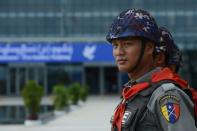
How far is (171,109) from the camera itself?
203 cm

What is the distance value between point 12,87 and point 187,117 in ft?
138

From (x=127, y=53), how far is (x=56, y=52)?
38288 mm

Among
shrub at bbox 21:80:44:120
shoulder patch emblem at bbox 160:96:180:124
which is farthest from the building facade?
shoulder patch emblem at bbox 160:96:180:124

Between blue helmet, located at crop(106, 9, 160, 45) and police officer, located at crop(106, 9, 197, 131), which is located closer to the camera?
police officer, located at crop(106, 9, 197, 131)

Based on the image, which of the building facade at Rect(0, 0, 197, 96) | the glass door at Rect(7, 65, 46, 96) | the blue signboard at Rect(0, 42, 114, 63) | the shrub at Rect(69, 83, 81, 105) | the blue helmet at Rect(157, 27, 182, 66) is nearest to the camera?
the blue helmet at Rect(157, 27, 182, 66)

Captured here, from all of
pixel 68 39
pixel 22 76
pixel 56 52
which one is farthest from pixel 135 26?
pixel 22 76

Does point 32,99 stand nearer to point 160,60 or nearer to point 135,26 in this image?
point 160,60

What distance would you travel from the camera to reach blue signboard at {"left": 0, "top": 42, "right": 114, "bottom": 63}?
131 feet

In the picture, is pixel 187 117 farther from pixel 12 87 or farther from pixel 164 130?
pixel 12 87

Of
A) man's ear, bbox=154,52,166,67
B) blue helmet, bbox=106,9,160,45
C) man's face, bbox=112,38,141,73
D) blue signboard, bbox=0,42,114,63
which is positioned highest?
blue helmet, bbox=106,9,160,45

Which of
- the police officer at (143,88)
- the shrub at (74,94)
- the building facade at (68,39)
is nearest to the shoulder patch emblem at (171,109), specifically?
the police officer at (143,88)

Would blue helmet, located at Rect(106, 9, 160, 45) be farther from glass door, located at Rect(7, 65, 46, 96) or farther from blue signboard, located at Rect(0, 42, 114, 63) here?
glass door, located at Rect(7, 65, 46, 96)

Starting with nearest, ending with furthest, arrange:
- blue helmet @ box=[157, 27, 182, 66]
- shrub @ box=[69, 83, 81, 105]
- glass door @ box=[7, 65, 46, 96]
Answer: blue helmet @ box=[157, 27, 182, 66]
shrub @ box=[69, 83, 81, 105]
glass door @ box=[7, 65, 46, 96]

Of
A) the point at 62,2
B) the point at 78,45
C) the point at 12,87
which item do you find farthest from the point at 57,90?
the point at 62,2
